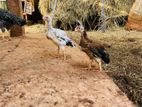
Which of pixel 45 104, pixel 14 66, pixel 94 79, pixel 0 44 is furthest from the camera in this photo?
pixel 0 44

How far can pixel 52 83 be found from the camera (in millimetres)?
4887

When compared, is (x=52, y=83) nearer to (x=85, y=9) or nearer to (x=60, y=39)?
(x=60, y=39)

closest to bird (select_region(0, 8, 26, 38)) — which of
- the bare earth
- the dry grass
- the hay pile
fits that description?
the bare earth

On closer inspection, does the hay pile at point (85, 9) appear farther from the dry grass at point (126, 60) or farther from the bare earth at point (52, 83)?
the bare earth at point (52, 83)

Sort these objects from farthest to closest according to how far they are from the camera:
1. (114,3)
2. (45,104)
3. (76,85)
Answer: (114,3), (76,85), (45,104)

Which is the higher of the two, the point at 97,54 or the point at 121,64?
the point at 97,54

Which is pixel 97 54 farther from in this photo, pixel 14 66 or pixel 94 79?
pixel 14 66

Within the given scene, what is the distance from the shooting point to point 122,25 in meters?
11.1

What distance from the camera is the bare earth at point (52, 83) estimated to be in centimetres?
424

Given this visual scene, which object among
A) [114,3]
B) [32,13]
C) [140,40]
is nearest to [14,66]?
[140,40]

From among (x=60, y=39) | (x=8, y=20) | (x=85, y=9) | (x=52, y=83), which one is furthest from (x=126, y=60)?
(x=85, y=9)

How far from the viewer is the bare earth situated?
13.9 ft

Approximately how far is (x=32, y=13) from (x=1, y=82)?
826 centimetres

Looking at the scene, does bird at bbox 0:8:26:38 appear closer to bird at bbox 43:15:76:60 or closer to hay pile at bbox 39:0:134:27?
bird at bbox 43:15:76:60
